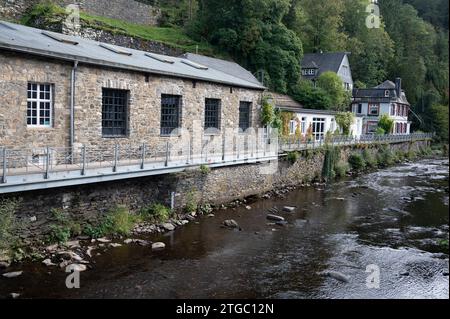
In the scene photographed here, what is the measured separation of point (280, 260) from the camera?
13.9 metres

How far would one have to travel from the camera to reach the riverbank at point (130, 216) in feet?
41.5

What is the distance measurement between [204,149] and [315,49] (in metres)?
44.0

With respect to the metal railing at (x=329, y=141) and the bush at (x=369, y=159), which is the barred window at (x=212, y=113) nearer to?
the metal railing at (x=329, y=141)

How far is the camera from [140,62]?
1856 centimetres

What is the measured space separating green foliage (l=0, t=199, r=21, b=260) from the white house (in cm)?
2304

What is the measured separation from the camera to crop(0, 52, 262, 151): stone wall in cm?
1358

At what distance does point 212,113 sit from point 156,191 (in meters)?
6.44

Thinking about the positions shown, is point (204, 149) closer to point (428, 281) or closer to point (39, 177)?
point (39, 177)

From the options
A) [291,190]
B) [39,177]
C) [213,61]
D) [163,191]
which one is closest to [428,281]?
[163,191]

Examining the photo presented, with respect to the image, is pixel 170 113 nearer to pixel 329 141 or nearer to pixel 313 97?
pixel 329 141

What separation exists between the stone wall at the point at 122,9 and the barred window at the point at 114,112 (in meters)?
24.1

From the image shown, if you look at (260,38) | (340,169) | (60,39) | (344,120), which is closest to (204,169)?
(60,39)

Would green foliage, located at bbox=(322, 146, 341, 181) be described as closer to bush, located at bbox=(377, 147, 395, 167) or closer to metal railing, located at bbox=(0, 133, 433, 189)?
metal railing, located at bbox=(0, 133, 433, 189)

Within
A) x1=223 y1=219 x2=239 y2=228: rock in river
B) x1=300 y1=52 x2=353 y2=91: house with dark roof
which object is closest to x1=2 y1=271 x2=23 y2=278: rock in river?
x1=223 y1=219 x2=239 y2=228: rock in river
